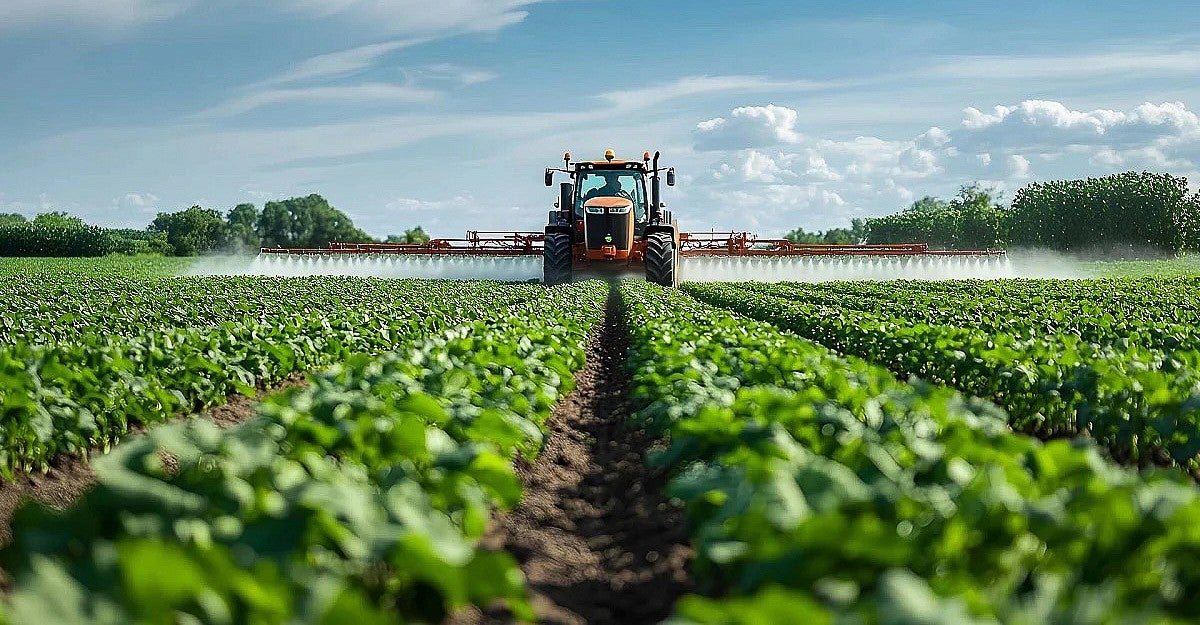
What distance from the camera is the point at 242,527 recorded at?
2.89 meters

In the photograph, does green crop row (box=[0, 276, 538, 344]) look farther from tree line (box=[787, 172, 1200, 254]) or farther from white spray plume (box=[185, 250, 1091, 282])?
tree line (box=[787, 172, 1200, 254])

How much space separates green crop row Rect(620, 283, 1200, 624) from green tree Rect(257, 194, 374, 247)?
11179 centimetres

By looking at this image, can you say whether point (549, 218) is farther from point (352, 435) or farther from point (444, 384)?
point (352, 435)

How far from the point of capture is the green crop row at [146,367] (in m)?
6.52

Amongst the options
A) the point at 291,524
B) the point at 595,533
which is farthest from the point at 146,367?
Result: the point at 291,524

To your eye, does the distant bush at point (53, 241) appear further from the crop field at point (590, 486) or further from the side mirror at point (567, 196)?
the crop field at point (590, 486)

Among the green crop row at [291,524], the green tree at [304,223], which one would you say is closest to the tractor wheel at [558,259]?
the green crop row at [291,524]

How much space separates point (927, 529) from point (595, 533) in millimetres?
2718

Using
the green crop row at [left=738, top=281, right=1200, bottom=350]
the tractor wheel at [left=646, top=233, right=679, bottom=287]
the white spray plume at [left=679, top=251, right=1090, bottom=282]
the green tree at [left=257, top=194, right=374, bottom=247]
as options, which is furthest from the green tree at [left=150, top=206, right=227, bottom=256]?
the green crop row at [left=738, top=281, right=1200, bottom=350]

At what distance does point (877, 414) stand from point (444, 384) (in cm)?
241

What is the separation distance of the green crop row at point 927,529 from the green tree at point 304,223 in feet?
367

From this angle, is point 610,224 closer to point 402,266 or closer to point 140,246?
point 402,266

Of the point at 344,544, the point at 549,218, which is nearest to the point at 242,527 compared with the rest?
the point at 344,544

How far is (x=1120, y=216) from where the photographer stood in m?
83.8
